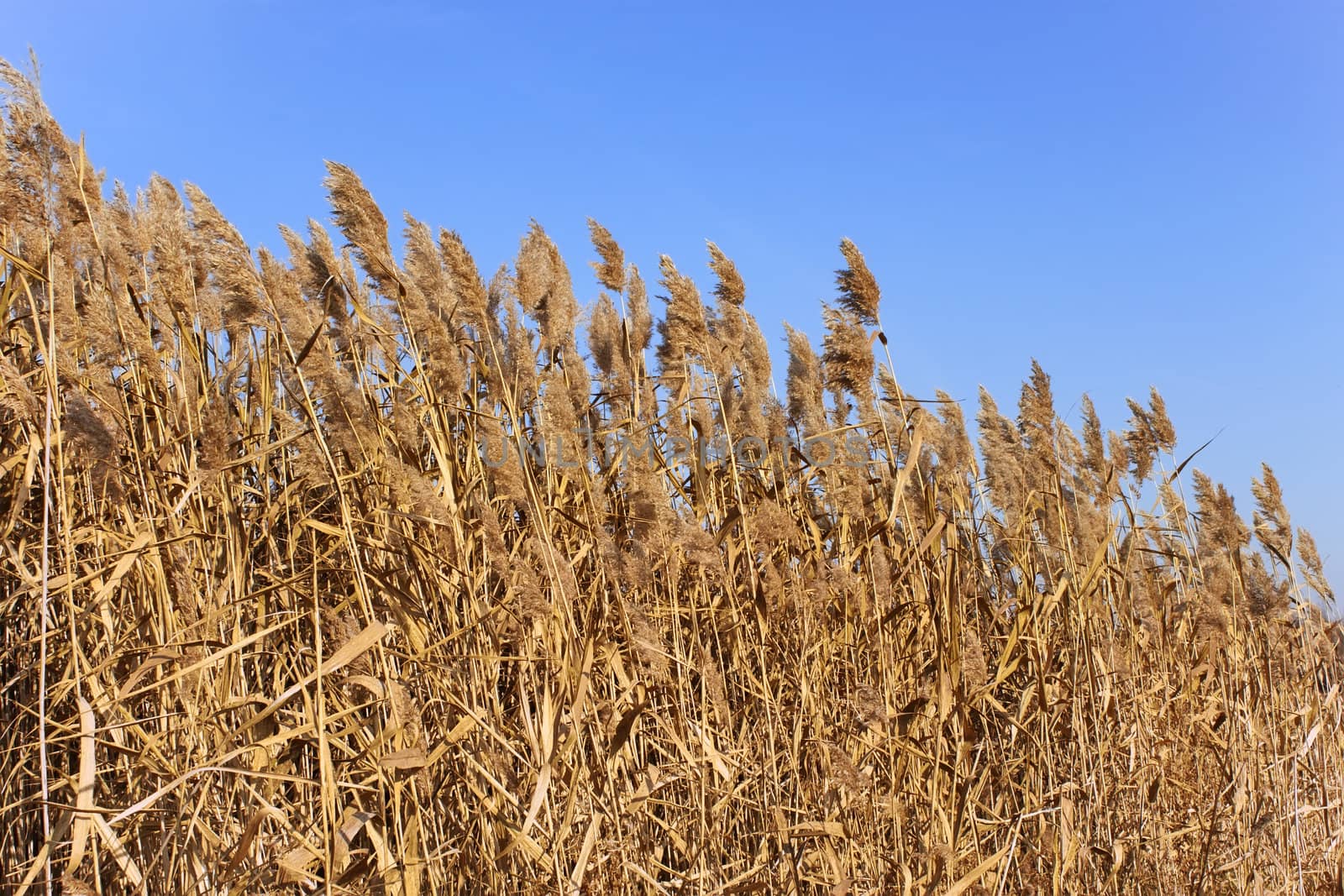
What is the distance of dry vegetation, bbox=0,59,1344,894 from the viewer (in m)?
1.89

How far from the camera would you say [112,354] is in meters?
2.36

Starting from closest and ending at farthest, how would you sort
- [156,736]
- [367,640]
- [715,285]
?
1. [367,640]
2. [156,736]
3. [715,285]

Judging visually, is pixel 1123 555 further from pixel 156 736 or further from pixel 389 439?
pixel 156 736

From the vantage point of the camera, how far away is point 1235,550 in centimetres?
354

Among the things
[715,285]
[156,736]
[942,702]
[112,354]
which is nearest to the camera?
[156,736]

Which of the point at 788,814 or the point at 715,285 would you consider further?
the point at 715,285

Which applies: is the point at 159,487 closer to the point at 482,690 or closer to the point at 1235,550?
the point at 482,690

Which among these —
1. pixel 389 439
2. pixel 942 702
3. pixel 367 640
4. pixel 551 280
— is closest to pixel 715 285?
pixel 551 280

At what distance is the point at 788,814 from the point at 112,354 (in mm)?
1891

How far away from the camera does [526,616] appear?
6.82ft

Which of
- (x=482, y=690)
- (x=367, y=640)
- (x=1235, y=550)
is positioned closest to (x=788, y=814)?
(x=482, y=690)

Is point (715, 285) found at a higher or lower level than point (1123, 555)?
higher

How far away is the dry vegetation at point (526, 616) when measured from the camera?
1.89 m

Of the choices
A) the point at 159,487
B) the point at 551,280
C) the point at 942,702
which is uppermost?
the point at 551,280
